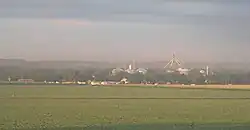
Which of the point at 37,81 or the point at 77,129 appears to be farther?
the point at 37,81

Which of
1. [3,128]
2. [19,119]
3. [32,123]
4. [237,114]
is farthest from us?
[237,114]

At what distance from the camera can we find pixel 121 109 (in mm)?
39531

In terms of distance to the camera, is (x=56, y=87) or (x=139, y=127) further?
(x=56, y=87)

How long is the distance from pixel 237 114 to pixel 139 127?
12105 mm

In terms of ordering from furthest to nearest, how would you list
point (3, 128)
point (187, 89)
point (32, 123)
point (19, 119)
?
point (187, 89) < point (19, 119) < point (32, 123) < point (3, 128)

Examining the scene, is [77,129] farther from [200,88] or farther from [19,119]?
[200,88]

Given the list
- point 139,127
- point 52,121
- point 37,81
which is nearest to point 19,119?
point 52,121

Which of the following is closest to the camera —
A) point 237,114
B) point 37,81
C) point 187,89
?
point 237,114

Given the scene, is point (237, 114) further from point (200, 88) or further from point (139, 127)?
point (200, 88)

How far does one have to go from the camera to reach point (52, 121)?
28.9 metres

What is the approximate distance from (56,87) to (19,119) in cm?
3386

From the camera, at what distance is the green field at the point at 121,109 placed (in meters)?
27.1

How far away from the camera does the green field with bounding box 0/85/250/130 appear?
27.1 metres

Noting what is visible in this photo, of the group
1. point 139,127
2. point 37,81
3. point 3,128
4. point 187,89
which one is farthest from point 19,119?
point 187,89
